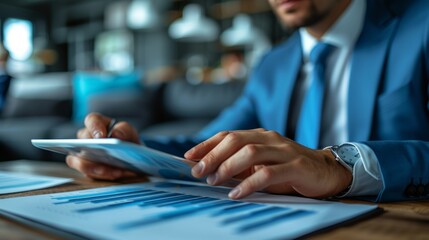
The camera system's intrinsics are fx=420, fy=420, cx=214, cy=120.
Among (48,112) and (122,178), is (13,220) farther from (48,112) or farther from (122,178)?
(48,112)

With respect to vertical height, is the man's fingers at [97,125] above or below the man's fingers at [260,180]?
above

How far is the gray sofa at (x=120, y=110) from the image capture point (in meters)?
2.62

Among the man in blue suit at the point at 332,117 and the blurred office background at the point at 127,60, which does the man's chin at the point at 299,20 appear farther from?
the blurred office background at the point at 127,60

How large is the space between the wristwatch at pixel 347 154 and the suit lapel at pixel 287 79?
1.56ft

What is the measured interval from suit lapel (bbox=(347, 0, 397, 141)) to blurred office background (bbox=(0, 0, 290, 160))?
1474 millimetres

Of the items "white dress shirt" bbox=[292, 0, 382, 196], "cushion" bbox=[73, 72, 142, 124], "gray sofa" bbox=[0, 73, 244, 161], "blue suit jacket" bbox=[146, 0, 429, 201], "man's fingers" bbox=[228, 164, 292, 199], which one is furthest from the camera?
"cushion" bbox=[73, 72, 142, 124]

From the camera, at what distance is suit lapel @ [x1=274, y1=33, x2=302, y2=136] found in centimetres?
102

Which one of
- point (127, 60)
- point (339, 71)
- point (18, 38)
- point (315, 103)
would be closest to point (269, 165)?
point (315, 103)

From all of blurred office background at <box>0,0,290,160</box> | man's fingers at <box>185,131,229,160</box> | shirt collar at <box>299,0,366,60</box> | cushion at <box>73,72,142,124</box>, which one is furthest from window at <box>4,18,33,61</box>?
man's fingers at <box>185,131,229,160</box>

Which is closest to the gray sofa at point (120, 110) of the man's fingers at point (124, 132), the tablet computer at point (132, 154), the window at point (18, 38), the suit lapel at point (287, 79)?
the suit lapel at point (287, 79)

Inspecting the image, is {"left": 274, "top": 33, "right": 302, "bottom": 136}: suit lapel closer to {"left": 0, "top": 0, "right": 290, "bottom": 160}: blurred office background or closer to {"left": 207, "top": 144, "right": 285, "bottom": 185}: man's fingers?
{"left": 207, "top": 144, "right": 285, "bottom": 185}: man's fingers

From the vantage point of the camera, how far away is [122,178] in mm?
709

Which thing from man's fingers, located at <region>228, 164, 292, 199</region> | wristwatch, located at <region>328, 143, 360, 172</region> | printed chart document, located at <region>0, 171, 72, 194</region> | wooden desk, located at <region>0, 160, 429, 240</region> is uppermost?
wristwatch, located at <region>328, 143, 360, 172</region>

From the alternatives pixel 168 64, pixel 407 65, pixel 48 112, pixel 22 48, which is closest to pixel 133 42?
pixel 168 64
